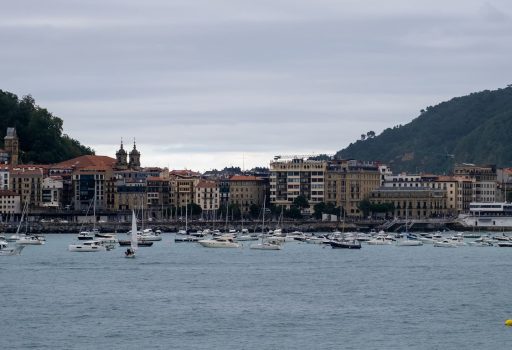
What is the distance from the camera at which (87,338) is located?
42781mm

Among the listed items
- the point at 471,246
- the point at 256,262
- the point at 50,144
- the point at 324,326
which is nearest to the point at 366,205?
the point at 50,144

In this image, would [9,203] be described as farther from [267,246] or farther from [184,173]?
[267,246]

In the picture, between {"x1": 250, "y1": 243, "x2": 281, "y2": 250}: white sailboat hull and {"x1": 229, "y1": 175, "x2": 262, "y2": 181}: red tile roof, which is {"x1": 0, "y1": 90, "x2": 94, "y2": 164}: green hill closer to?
{"x1": 229, "y1": 175, "x2": 262, "y2": 181}: red tile roof

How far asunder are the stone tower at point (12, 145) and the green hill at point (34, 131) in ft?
9.59

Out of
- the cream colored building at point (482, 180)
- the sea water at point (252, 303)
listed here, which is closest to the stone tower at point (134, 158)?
the cream colored building at point (482, 180)

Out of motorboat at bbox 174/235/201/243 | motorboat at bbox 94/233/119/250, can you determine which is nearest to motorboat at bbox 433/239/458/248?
motorboat at bbox 174/235/201/243

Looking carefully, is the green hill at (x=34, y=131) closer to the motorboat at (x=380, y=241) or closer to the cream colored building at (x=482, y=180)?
the cream colored building at (x=482, y=180)

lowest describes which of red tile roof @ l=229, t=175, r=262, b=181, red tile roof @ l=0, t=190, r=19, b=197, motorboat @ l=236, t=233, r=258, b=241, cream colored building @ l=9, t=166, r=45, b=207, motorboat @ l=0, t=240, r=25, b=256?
motorboat @ l=0, t=240, r=25, b=256

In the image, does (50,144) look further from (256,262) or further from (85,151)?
(256,262)

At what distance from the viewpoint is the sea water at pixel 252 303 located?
42.9 m

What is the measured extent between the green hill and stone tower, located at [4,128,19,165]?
2923mm

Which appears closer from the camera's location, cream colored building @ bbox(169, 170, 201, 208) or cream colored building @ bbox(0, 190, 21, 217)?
cream colored building @ bbox(0, 190, 21, 217)

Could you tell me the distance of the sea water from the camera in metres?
42.9

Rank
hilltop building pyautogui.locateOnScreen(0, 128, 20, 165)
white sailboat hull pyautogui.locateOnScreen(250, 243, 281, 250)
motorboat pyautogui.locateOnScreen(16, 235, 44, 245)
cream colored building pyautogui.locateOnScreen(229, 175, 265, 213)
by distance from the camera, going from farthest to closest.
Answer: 1. cream colored building pyautogui.locateOnScreen(229, 175, 265, 213)
2. hilltop building pyautogui.locateOnScreen(0, 128, 20, 165)
3. motorboat pyautogui.locateOnScreen(16, 235, 44, 245)
4. white sailboat hull pyautogui.locateOnScreen(250, 243, 281, 250)
